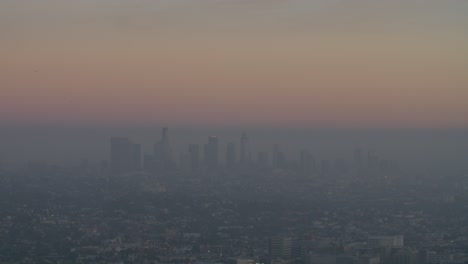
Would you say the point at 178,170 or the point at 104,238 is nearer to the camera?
the point at 104,238

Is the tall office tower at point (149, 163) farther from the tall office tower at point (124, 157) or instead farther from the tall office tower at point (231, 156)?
the tall office tower at point (231, 156)

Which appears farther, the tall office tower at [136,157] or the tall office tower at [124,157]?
the tall office tower at [136,157]

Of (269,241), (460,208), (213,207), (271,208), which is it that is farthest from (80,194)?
(460,208)

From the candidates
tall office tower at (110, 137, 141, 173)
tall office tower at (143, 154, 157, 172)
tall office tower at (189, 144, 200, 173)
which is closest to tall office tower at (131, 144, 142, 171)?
tall office tower at (110, 137, 141, 173)

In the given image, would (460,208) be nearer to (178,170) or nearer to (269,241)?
(269,241)

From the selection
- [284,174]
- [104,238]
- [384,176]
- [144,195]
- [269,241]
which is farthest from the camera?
[284,174]

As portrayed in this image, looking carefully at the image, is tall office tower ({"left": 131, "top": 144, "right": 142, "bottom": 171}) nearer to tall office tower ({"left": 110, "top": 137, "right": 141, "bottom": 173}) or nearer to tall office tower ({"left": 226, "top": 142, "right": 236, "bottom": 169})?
tall office tower ({"left": 110, "top": 137, "right": 141, "bottom": 173})

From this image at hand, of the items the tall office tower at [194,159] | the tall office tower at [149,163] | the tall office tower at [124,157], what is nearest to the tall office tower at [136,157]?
the tall office tower at [124,157]
